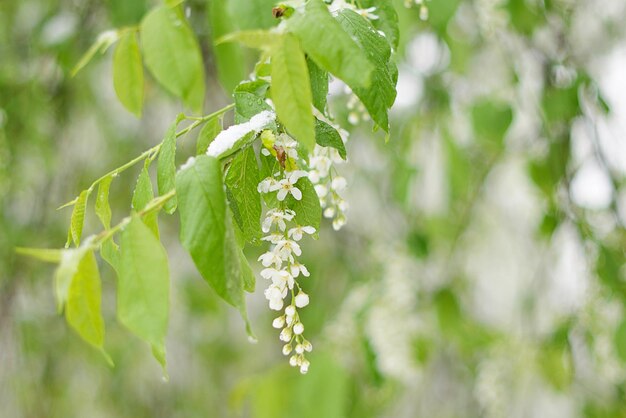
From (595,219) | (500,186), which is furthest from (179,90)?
(500,186)

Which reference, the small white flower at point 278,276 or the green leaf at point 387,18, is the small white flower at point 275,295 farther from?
the green leaf at point 387,18

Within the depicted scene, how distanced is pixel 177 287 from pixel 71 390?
67 centimetres

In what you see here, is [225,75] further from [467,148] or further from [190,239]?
[467,148]

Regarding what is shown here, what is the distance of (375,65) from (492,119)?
41.6 inches

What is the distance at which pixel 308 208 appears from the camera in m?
0.70

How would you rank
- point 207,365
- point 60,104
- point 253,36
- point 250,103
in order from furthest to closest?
1. point 207,365
2. point 60,104
3. point 250,103
4. point 253,36

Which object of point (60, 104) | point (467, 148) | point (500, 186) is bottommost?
point (500, 186)

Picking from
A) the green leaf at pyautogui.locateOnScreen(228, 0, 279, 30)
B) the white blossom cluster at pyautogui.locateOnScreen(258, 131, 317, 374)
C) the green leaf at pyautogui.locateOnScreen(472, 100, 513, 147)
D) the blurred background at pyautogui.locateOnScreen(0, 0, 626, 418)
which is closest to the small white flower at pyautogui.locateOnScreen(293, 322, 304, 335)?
the white blossom cluster at pyautogui.locateOnScreen(258, 131, 317, 374)

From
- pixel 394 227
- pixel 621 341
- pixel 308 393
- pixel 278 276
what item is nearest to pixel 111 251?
pixel 278 276

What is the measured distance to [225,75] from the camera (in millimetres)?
1279

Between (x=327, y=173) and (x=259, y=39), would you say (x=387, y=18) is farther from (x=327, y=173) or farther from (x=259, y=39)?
(x=259, y=39)

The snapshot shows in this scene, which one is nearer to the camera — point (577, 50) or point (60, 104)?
point (60, 104)

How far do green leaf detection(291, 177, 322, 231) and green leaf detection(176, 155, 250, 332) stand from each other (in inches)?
4.6

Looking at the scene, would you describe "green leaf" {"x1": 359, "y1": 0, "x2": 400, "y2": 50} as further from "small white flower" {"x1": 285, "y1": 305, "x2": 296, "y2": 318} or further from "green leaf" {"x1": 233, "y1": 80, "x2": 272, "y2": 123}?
"small white flower" {"x1": 285, "y1": 305, "x2": 296, "y2": 318}
